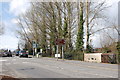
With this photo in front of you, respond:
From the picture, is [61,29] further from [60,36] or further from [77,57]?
[77,57]

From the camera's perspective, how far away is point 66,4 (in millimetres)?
45344

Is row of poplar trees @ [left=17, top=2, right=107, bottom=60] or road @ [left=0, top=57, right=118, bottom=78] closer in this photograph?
road @ [left=0, top=57, right=118, bottom=78]

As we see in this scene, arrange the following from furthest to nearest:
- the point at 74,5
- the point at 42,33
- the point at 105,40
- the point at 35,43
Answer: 1. the point at 105,40
2. the point at 35,43
3. the point at 42,33
4. the point at 74,5

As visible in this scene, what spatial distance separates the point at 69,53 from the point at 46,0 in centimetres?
1295

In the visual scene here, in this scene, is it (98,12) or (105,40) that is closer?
(98,12)

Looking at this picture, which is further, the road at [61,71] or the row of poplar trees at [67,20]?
the row of poplar trees at [67,20]

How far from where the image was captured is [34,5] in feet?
157

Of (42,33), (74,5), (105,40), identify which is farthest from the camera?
(105,40)

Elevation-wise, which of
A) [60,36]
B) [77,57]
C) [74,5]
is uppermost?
[74,5]

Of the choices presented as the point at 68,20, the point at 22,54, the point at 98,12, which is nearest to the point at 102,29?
the point at 98,12

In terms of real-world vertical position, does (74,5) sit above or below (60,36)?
above

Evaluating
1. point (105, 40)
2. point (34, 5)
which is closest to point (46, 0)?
point (34, 5)

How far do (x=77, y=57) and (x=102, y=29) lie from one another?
9010 millimetres

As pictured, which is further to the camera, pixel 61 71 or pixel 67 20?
pixel 67 20
